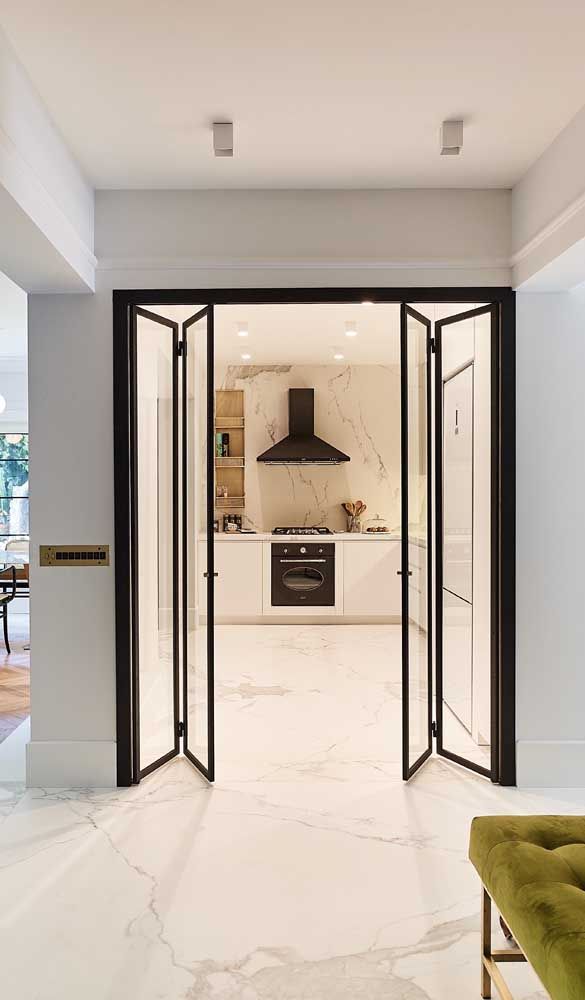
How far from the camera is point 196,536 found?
331cm

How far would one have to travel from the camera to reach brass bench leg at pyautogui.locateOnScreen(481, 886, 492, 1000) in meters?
1.82

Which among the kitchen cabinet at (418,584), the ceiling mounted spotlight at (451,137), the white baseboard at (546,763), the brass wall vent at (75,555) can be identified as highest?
the ceiling mounted spotlight at (451,137)

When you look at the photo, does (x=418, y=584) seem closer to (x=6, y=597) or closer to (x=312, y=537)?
(x=312, y=537)

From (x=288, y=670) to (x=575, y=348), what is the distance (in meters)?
3.11

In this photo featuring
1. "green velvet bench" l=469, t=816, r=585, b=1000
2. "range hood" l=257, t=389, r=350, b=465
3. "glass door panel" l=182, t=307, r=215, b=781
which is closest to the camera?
"green velvet bench" l=469, t=816, r=585, b=1000

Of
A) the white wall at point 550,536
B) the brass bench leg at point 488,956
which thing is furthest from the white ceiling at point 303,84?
the brass bench leg at point 488,956

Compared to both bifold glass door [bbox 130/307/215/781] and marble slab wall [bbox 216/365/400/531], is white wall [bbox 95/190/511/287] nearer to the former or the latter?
bifold glass door [bbox 130/307/215/781]

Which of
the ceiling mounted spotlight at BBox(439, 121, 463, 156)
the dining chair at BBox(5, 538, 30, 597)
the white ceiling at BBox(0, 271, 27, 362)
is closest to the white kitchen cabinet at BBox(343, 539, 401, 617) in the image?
the dining chair at BBox(5, 538, 30, 597)

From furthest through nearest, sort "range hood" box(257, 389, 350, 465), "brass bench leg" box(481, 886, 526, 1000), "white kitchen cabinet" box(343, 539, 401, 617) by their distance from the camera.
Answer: "range hood" box(257, 389, 350, 465)
"white kitchen cabinet" box(343, 539, 401, 617)
"brass bench leg" box(481, 886, 526, 1000)

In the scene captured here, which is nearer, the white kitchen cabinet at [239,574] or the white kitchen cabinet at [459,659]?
the white kitchen cabinet at [459,659]

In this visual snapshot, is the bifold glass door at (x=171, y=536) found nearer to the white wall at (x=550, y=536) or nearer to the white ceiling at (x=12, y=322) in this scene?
the white wall at (x=550, y=536)

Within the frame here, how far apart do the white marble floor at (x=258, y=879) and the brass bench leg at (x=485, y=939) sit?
0.16ft

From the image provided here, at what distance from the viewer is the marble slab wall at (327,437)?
24.5 feet

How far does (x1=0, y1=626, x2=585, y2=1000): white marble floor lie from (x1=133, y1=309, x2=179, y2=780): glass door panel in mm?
263
